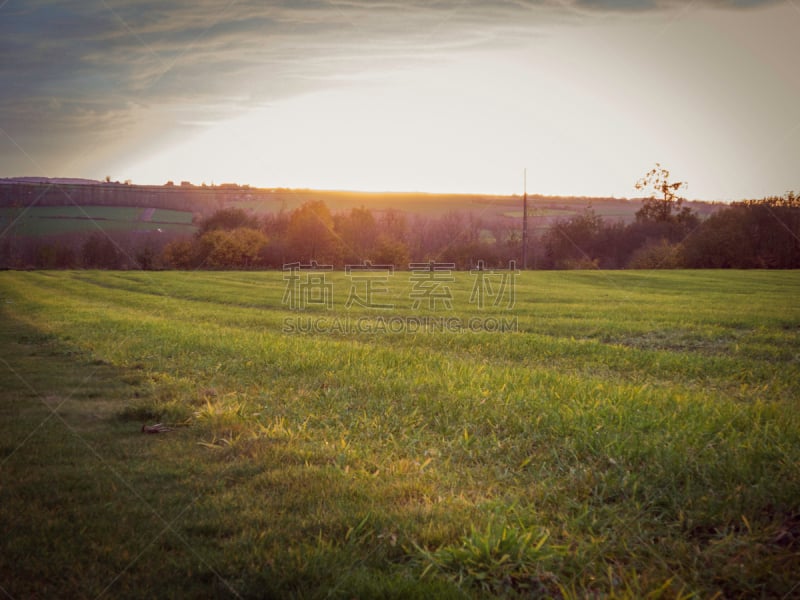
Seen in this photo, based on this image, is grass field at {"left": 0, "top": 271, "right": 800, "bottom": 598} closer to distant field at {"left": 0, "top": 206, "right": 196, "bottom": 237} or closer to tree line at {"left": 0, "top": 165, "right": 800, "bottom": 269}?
tree line at {"left": 0, "top": 165, "right": 800, "bottom": 269}

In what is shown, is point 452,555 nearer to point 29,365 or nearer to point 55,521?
point 55,521

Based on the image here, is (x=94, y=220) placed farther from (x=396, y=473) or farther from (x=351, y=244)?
(x=396, y=473)

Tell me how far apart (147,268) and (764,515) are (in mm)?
59212

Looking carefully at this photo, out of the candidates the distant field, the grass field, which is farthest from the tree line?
the grass field

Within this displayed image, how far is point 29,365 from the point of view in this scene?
31.9 feet

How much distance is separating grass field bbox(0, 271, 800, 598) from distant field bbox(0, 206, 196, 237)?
64.8m

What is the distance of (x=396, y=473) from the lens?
15.2 ft

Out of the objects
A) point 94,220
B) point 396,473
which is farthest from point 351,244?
point 396,473

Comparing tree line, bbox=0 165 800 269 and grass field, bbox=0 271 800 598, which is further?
tree line, bbox=0 165 800 269

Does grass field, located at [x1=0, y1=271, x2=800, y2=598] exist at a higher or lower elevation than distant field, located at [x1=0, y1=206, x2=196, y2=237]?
lower

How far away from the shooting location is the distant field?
6501 cm

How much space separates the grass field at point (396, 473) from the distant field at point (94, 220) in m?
64.8

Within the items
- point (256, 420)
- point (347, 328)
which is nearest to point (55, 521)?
point (256, 420)

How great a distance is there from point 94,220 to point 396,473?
7952 centimetres
